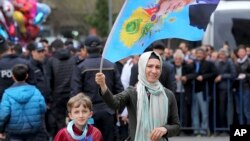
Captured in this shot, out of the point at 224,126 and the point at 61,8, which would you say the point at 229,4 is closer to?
the point at 224,126

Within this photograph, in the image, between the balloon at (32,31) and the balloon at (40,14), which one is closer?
the balloon at (32,31)

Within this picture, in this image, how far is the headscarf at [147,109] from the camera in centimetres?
705

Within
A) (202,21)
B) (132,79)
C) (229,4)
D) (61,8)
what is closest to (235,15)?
(229,4)

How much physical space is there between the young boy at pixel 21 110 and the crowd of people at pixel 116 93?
12 millimetres

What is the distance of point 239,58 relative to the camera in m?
17.1

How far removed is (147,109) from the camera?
23.2 ft

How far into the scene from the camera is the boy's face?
7137 mm

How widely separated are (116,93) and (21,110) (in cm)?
151

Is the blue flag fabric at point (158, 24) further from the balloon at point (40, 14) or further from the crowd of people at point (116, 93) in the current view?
the balloon at point (40, 14)

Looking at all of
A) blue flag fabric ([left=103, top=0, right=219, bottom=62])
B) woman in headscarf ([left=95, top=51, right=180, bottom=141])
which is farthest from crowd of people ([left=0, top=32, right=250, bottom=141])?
blue flag fabric ([left=103, top=0, right=219, bottom=62])

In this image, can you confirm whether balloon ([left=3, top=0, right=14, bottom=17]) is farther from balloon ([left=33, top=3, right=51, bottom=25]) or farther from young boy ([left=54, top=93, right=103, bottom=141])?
young boy ([left=54, top=93, right=103, bottom=141])

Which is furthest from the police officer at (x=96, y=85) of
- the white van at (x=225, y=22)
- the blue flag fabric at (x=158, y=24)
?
the white van at (x=225, y=22)

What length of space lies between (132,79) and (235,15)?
A: 1545cm

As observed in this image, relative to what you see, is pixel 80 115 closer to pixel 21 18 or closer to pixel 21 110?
pixel 21 110
